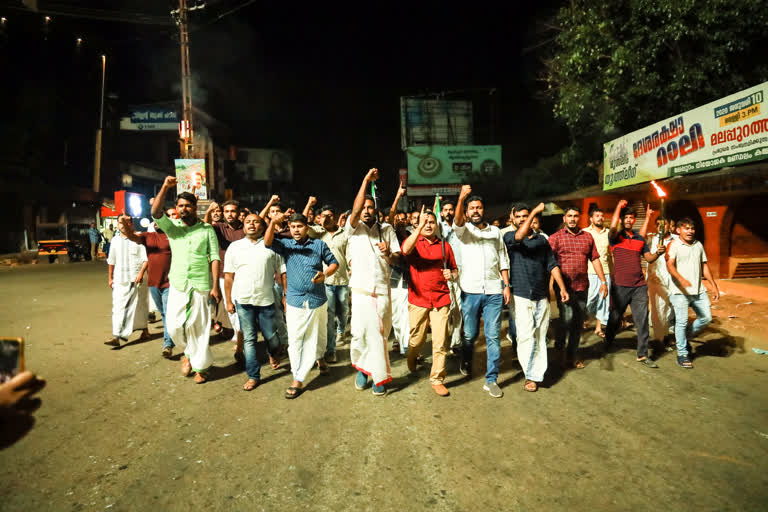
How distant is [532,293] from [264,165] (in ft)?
143

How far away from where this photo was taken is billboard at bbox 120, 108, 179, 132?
32562 millimetres

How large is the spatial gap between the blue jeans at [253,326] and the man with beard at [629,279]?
424cm

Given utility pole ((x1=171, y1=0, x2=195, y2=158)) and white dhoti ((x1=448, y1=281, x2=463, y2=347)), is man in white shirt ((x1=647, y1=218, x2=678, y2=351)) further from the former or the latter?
utility pole ((x1=171, y1=0, x2=195, y2=158))

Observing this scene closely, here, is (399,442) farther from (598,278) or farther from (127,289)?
(127,289)

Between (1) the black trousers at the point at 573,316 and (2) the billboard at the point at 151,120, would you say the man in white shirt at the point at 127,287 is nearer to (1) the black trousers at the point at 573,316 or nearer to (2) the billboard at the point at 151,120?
(1) the black trousers at the point at 573,316

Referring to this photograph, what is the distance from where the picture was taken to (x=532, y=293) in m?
4.45

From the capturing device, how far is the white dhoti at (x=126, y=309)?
6.25m

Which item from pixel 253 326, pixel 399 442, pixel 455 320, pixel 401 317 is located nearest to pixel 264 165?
pixel 401 317

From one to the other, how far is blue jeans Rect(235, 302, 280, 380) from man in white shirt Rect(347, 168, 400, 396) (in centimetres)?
98

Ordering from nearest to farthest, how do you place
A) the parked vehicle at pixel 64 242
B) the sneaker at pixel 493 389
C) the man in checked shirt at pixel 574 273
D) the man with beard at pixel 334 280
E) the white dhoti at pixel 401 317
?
the sneaker at pixel 493 389 → the man in checked shirt at pixel 574 273 → the man with beard at pixel 334 280 → the white dhoti at pixel 401 317 → the parked vehicle at pixel 64 242

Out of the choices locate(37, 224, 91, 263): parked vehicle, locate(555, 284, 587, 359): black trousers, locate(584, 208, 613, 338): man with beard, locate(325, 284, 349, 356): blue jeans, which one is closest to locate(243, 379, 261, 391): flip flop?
locate(325, 284, 349, 356): blue jeans

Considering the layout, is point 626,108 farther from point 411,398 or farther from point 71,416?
point 71,416

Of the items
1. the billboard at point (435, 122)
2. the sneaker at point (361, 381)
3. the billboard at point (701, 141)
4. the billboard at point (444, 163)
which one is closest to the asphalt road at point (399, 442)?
the sneaker at point (361, 381)

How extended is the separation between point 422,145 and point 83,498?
29.8m
